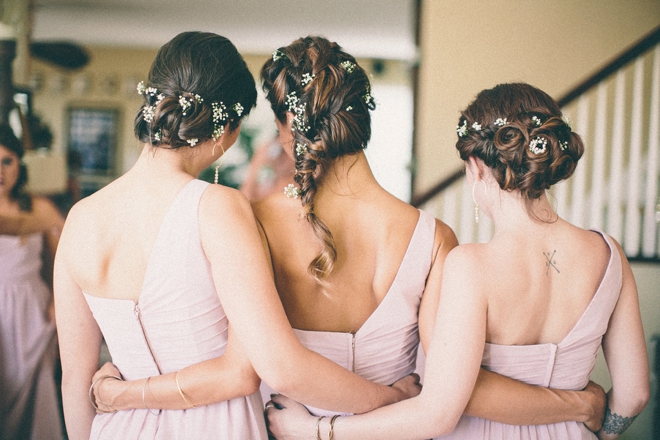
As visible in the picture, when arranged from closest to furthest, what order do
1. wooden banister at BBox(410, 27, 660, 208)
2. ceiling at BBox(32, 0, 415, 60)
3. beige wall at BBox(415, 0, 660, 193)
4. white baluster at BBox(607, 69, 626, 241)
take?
wooden banister at BBox(410, 27, 660, 208)
white baluster at BBox(607, 69, 626, 241)
beige wall at BBox(415, 0, 660, 193)
ceiling at BBox(32, 0, 415, 60)

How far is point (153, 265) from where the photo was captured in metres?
1.07

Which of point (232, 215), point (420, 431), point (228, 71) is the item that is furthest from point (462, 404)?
point (228, 71)

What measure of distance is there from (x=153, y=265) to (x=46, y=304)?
1.89 meters

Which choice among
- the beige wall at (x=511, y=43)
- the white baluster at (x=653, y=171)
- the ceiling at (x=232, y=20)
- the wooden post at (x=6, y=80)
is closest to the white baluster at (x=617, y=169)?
the white baluster at (x=653, y=171)

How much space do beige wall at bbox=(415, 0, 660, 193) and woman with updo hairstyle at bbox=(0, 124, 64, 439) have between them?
10.2ft

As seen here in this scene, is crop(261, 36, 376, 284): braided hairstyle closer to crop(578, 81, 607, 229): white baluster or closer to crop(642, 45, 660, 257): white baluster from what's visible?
crop(578, 81, 607, 229): white baluster

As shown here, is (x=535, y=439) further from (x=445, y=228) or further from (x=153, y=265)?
(x=153, y=265)

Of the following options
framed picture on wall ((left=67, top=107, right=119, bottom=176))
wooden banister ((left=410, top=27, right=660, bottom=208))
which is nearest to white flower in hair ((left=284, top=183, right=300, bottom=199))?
wooden banister ((left=410, top=27, right=660, bottom=208))

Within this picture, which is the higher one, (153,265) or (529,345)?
(153,265)

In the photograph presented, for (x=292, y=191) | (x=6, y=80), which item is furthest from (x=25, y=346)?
(x=292, y=191)

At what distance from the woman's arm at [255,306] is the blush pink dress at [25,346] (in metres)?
1.96

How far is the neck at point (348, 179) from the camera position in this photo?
1.17 metres

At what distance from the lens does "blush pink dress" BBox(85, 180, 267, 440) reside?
1.05 meters

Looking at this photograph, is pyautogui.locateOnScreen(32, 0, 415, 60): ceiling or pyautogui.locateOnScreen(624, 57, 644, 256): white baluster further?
pyautogui.locateOnScreen(32, 0, 415, 60): ceiling
